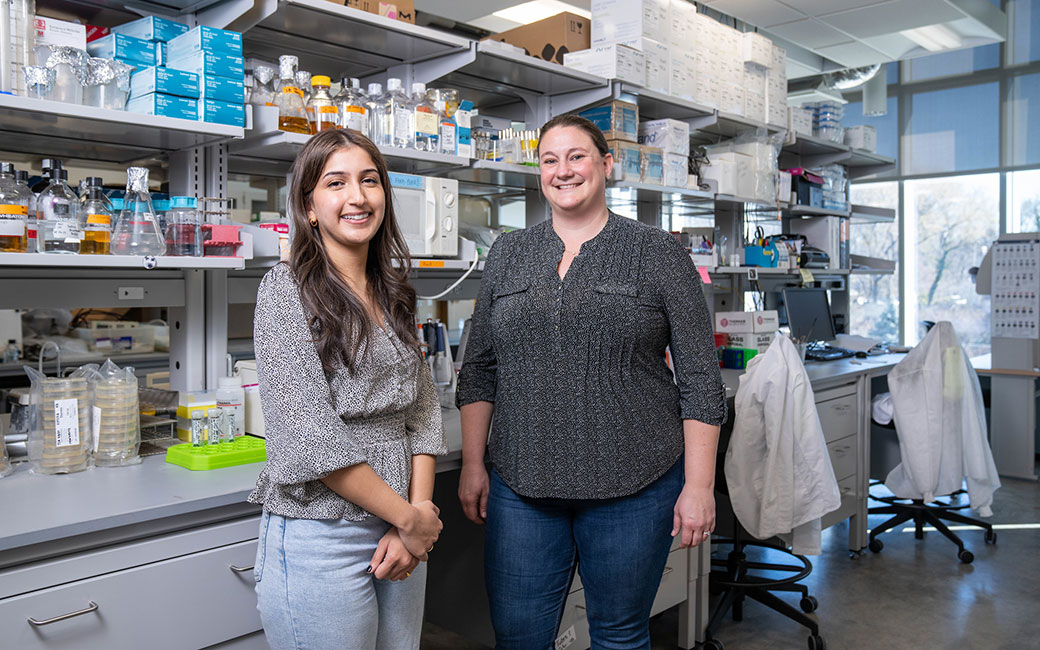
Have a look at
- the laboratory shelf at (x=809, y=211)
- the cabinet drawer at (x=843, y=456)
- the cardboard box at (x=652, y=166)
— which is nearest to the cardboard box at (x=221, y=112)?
the cardboard box at (x=652, y=166)

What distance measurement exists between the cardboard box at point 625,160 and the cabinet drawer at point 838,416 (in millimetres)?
1267

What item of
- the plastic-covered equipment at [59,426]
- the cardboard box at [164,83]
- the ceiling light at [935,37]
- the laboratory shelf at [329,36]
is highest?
the ceiling light at [935,37]

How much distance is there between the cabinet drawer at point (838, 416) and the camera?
3559mm

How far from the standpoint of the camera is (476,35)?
259 inches

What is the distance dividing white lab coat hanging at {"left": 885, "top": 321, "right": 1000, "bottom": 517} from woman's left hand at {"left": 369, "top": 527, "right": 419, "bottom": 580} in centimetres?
295

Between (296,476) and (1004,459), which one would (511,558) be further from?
(1004,459)

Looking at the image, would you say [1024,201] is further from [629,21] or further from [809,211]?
[629,21]

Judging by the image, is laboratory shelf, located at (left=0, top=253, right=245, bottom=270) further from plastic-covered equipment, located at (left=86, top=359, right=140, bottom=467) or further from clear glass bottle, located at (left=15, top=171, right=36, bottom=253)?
plastic-covered equipment, located at (left=86, top=359, right=140, bottom=467)

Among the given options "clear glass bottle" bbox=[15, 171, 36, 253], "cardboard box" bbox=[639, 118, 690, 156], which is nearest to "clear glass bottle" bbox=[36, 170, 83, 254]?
"clear glass bottle" bbox=[15, 171, 36, 253]

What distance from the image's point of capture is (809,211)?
463cm

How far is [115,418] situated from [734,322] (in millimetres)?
2779

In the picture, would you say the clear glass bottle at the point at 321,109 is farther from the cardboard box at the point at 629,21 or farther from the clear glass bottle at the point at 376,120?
the cardboard box at the point at 629,21

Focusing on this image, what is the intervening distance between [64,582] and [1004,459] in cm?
534

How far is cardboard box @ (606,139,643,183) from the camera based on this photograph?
10.2 feet
